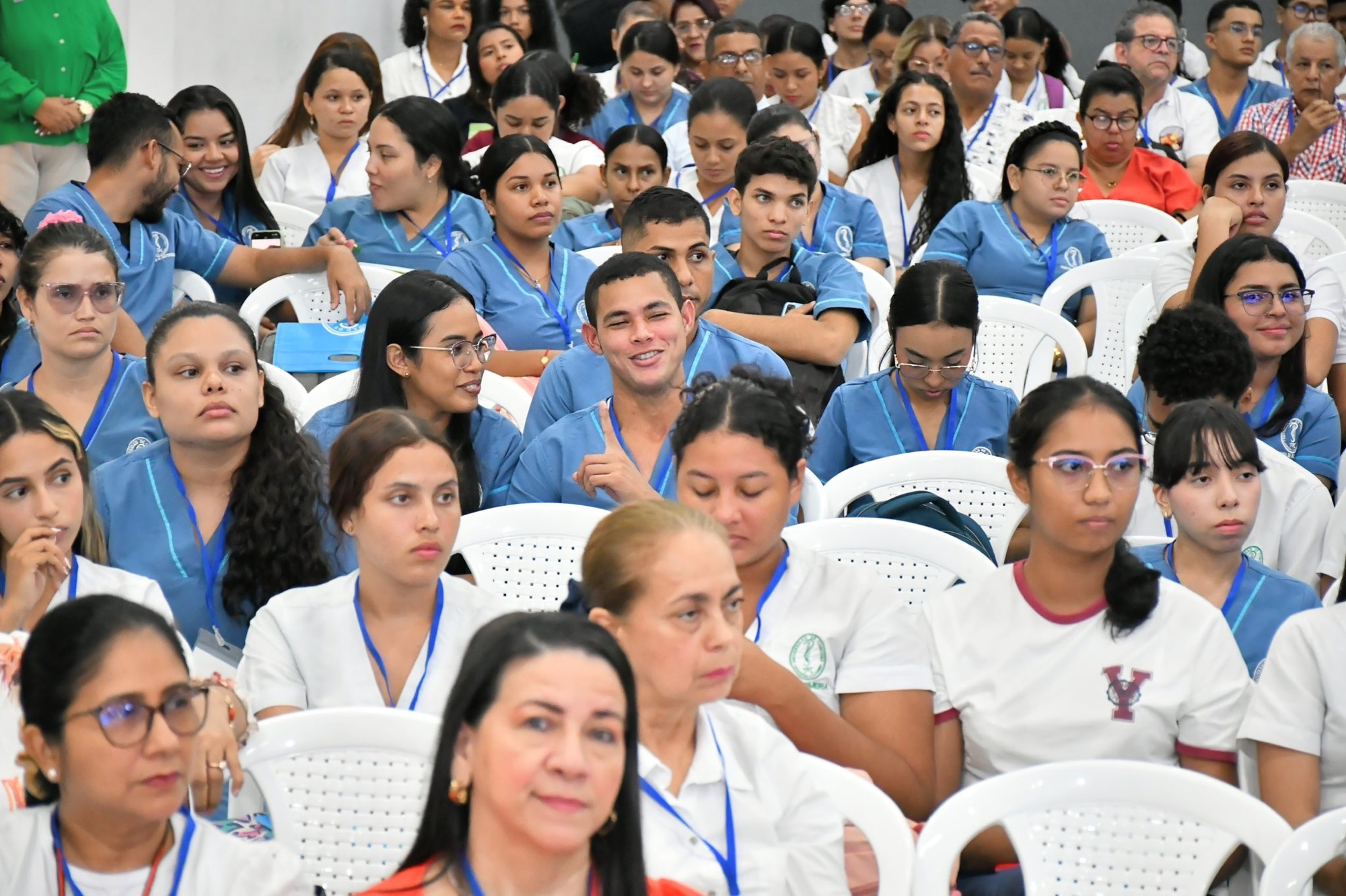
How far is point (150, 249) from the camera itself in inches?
179

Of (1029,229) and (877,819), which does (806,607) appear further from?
(1029,229)

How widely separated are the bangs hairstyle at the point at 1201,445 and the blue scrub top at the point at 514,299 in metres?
1.99

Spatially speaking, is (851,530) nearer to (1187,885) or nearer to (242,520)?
(1187,885)

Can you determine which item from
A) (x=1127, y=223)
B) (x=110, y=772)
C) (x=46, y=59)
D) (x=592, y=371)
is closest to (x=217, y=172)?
(x=46, y=59)

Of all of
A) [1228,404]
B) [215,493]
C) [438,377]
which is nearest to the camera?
[215,493]

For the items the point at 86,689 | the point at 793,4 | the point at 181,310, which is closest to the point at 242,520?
the point at 181,310

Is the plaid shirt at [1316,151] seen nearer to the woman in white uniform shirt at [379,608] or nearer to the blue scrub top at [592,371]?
the blue scrub top at [592,371]

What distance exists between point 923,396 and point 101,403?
1.89 metres

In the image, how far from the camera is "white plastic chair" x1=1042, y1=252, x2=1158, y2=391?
474 cm

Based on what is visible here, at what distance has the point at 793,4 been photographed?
10.3 meters

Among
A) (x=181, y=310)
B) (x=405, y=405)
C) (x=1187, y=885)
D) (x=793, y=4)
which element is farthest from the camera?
(x=793, y=4)

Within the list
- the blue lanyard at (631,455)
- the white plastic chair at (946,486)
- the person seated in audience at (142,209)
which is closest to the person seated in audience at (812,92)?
the person seated in audience at (142,209)

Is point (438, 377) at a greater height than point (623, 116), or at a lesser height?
lesser

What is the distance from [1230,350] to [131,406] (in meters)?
2.44
